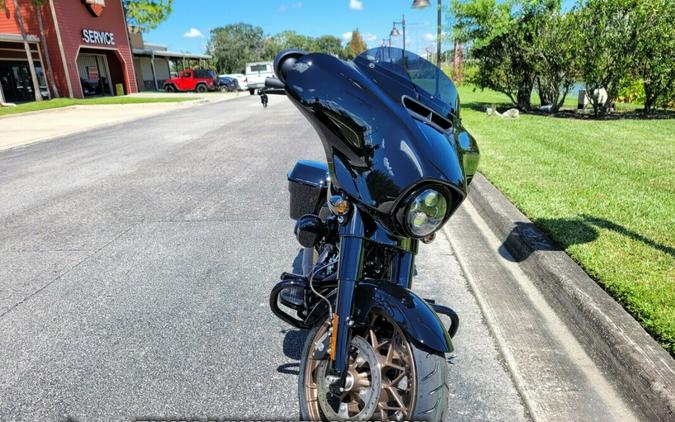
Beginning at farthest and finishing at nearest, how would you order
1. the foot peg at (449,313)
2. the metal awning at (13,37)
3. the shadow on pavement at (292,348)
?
the metal awning at (13,37), the shadow on pavement at (292,348), the foot peg at (449,313)

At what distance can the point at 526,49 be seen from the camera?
47.9 ft

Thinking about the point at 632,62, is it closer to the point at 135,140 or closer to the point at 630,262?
the point at 630,262

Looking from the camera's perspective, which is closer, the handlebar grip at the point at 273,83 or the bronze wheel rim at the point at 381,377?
the bronze wheel rim at the point at 381,377

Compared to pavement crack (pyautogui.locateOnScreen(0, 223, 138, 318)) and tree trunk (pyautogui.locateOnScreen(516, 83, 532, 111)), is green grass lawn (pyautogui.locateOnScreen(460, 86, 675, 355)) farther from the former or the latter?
tree trunk (pyautogui.locateOnScreen(516, 83, 532, 111))

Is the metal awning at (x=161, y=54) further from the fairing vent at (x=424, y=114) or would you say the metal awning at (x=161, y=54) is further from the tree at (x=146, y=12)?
the fairing vent at (x=424, y=114)

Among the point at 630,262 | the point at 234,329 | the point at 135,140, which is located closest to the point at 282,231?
the point at 234,329

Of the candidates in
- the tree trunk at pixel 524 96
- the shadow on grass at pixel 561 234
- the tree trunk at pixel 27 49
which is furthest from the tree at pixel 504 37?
the tree trunk at pixel 27 49

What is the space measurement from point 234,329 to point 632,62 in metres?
12.9

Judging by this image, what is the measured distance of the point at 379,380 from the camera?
6.02ft

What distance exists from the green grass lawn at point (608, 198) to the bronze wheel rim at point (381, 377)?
5.19 ft

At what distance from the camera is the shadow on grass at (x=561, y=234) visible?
382cm

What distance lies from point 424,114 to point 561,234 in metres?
2.66

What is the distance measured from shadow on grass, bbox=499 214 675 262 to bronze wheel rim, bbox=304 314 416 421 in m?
2.30

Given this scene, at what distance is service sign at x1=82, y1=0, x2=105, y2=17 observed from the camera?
29.4 metres
